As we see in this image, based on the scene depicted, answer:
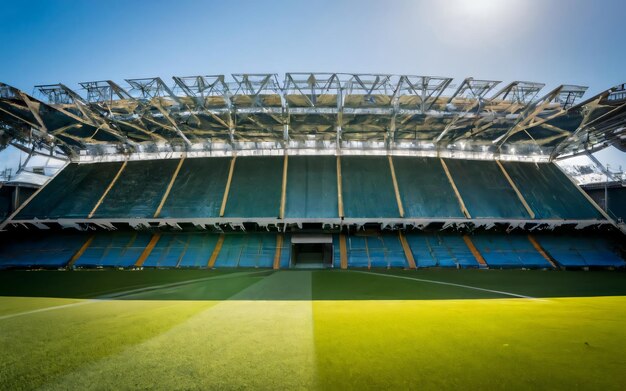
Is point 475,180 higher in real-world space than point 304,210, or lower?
higher

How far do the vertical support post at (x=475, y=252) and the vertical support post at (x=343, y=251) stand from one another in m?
8.79

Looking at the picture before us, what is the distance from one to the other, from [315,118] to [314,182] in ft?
16.6

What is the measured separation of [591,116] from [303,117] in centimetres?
2016

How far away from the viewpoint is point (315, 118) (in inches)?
774

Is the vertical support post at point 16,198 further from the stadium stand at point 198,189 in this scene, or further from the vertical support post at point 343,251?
the vertical support post at point 343,251

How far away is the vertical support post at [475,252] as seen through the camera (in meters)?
16.7

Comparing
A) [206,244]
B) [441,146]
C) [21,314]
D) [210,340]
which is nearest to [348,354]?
[210,340]

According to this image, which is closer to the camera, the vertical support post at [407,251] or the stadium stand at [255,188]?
the vertical support post at [407,251]

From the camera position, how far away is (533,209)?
18859 millimetres

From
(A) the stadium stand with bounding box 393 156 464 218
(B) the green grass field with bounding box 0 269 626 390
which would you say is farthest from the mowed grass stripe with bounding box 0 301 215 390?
(A) the stadium stand with bounding box 393 156 464 218

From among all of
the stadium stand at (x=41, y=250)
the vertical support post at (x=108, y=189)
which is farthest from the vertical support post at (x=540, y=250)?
the stadium stand at (x=41, y=250)

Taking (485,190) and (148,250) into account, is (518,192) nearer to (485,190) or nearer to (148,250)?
(485,190)

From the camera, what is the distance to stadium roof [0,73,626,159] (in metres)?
15.6

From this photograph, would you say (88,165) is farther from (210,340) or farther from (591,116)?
(591,116)
